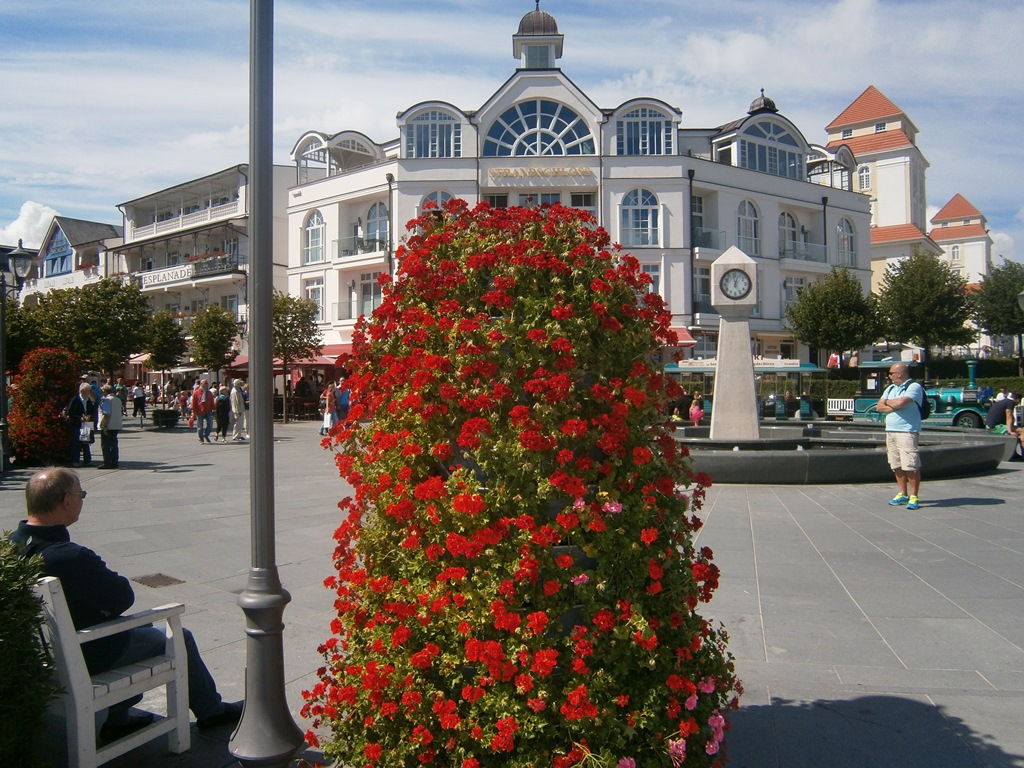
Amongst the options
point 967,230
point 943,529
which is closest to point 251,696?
point 943,529

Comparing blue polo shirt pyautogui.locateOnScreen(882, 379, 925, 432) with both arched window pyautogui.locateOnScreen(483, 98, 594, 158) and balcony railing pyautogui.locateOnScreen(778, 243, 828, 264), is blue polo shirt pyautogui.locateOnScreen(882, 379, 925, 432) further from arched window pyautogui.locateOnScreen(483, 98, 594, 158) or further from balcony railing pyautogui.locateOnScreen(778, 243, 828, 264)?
balcony railing pyautogui.locateOnScreen(778, 243, 828, 264)

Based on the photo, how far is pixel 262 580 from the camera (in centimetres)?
313

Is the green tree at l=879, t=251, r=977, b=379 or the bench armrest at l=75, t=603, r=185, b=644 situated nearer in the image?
the bench armrest at l=75, t=603, r=185, b=644

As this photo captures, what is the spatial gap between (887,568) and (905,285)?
40.8 meters

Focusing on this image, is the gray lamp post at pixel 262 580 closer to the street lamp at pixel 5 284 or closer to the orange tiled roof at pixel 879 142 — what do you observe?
the street lamp at pixel 5 284

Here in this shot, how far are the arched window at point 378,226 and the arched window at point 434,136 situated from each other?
128 inches

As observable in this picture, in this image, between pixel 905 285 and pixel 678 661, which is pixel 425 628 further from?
pixel 905 285

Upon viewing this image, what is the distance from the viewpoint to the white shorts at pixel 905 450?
9.28 meters

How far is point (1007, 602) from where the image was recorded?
5633 mm

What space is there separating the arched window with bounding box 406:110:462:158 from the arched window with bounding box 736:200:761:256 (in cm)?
1511

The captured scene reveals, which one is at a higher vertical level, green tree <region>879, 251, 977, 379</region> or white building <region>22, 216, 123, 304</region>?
white building <region>22, 216, 123, 304</region>

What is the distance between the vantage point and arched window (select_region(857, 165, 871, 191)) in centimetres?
6644

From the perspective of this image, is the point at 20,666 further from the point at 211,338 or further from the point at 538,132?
the point at 538,132

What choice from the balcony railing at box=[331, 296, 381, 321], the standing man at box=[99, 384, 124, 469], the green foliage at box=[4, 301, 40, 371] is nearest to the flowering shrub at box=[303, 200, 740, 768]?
the standing man at box=[99, 384, 124, 469]
